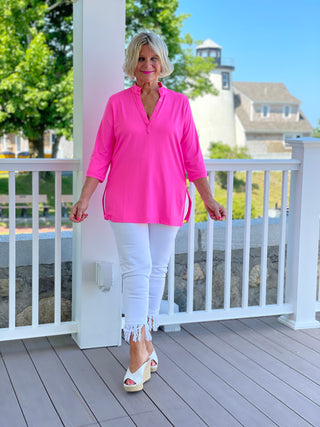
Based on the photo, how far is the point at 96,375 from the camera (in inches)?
92.0

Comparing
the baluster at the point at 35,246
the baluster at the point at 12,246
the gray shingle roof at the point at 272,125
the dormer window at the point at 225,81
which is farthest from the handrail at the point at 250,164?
the gray shingle roof at the point at 272,125

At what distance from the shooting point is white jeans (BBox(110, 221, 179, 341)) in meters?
2.16

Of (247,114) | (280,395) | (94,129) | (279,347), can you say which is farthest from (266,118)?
Result: (280,395)

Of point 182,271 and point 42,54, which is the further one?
point 42,54

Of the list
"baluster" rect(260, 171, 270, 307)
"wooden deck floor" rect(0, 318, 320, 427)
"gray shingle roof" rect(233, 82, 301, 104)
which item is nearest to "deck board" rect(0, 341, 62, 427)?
"wooden deck floor" rect(0, 318, 320, 427)

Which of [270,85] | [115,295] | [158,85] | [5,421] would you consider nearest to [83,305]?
[115,295]

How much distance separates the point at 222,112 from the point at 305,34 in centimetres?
2189

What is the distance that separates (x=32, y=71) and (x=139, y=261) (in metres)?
12.2

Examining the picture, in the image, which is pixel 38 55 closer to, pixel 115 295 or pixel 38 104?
pixel 38 104

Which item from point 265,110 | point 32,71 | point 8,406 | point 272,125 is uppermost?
point 265,110

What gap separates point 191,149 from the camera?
2.25 metres

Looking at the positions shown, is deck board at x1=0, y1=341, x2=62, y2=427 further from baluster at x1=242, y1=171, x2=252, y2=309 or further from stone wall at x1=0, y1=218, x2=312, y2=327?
baluster at x1=242, y1=171, x2=252, y2=309

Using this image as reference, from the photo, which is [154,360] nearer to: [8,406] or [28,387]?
[28,387]

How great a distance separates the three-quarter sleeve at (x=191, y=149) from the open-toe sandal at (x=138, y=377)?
81 cm
